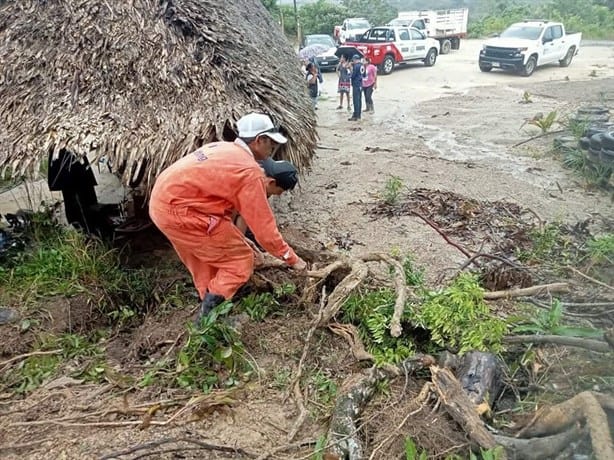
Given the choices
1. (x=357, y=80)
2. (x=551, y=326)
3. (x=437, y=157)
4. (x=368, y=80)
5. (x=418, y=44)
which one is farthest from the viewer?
(x=418, y=44)

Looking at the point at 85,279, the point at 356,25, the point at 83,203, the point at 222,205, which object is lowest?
the point at 85,279

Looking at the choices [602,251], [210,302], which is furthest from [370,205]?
[210,302]

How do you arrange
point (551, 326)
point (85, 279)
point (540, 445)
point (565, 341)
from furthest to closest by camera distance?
point (85, 279) → point (551, 326) → point (565, 341) → point (540, 445)

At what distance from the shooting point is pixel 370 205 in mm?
7438

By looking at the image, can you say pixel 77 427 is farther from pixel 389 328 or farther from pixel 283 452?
pixel 389 328

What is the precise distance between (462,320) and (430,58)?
64.0ft

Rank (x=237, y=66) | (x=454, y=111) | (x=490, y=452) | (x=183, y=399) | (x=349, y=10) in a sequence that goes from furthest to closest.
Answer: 1. (x=349, y=10)
2. (x=454, y=111)
3. (x=237, y=66)
4. (x=183, y=399)
5. (x=490, y=452)

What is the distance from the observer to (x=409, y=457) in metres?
2.52

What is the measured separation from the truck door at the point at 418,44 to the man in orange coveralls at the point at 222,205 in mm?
17969

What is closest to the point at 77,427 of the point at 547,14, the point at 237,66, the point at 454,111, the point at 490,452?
the point at 490,452

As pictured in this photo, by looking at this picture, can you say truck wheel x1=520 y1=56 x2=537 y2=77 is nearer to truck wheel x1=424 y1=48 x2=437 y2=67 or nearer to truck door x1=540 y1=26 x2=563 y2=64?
truck door x1=540 y1=26 x2=563 y2=64

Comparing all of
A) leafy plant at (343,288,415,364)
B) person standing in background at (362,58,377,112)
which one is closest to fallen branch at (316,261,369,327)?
leafy plant at (343,288,415,364)

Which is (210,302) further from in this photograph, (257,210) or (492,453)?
(492,453)

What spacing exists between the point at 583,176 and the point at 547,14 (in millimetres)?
29908
